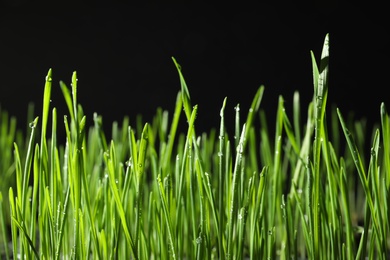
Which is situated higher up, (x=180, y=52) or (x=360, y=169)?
(x=180, y=52)

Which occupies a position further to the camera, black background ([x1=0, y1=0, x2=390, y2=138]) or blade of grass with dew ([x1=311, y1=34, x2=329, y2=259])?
black background ([x1=0, y1=0, x2=390, y2=138])

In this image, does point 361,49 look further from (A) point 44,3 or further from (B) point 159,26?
(A) point 44,3

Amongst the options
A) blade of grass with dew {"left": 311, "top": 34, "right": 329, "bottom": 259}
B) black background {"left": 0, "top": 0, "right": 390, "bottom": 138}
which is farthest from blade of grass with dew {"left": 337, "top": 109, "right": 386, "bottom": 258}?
black background {"left": 0, "top": 0, "right": 390, "bottom": 138}

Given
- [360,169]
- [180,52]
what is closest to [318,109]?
[360,169]

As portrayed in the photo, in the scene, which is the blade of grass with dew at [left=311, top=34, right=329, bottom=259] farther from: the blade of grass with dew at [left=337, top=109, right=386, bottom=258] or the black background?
the black background

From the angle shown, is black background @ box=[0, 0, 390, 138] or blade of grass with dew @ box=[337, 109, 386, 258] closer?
blade of grass with dew @ box=[337, 109, 386, 258]

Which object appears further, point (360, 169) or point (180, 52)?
point (180, 52)

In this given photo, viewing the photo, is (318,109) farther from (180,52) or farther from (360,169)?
(180,52)

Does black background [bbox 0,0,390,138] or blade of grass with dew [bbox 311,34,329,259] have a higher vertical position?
black background [bbox 0,0,390,138]

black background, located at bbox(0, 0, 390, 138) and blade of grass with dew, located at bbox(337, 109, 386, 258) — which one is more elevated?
black background, located at bbox(0, 0, 390, 138)

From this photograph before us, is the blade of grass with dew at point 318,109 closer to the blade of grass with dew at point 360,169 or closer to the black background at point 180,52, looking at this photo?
the blade of grass with dew at point 360,169
